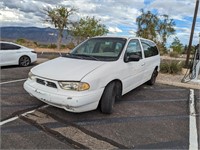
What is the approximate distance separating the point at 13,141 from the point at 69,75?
1433 mm

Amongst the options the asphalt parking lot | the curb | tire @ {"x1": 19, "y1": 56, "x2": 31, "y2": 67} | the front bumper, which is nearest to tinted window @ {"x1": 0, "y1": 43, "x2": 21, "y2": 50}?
tire @ {"x1": 19, "y1": 56, "x2": 31, "y2": 67}

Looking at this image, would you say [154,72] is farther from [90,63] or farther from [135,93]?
[90,63]

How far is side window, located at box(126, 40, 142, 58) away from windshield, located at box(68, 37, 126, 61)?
0.61 ft

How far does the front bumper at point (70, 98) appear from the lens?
150 inches

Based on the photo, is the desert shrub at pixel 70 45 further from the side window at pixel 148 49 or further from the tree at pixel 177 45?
the side window at pixel 148 49

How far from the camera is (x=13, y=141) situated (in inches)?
130

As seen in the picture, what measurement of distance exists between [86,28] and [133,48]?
24791mm

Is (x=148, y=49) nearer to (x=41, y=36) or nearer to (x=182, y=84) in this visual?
(x=182, y=84)

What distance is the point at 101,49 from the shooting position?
542cm

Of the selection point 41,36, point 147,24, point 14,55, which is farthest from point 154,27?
point 41,36

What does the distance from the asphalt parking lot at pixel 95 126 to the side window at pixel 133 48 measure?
49.0 inches

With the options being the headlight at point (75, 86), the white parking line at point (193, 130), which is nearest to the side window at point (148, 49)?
the white parking line at point (193, 130)

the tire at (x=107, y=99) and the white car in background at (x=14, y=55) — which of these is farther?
the white car in background at (x=14, y=55)

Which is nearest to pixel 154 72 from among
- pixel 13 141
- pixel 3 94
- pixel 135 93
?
pixel 135 93
